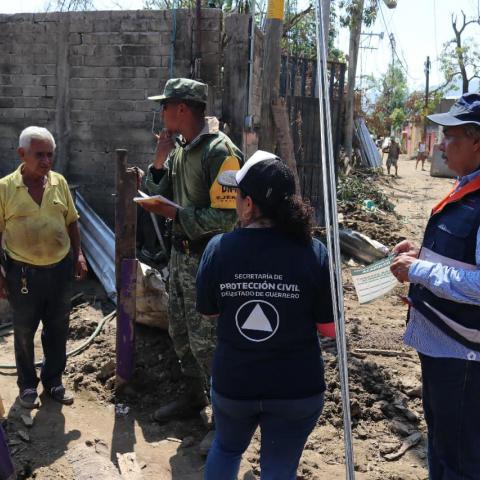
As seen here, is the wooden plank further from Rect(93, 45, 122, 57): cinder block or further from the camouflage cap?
the camouflage cap

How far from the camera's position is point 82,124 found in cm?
681

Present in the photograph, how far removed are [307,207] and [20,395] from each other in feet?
8.82

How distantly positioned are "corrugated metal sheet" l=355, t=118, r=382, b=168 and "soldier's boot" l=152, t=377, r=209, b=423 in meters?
19.2

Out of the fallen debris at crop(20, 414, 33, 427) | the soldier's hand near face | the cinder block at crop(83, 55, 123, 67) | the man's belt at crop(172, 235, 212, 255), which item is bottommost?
the fallen debris at crop(20, 414, 33, 427)

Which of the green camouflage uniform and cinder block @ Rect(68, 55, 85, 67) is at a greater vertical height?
cinder block @ Rect(68, 55, 85, 67)

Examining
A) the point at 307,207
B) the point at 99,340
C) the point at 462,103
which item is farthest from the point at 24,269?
the point at 462,103

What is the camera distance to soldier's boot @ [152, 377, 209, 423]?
146 inches

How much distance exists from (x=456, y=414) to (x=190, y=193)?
1.87 m

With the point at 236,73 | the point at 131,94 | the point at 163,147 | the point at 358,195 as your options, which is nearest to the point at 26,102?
the point at 131,94

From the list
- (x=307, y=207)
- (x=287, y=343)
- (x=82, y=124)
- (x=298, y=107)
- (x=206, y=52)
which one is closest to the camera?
(x=287, y=343)

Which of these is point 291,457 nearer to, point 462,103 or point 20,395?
point 462,103

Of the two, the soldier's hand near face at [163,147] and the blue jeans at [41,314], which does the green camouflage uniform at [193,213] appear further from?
the blue jeans at [41,314]

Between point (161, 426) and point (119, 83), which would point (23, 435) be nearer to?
point (161, 426)

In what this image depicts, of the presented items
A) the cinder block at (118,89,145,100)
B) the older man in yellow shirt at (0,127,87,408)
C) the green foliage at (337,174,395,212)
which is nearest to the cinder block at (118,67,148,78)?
the cinder block at (118,89,145,100)
